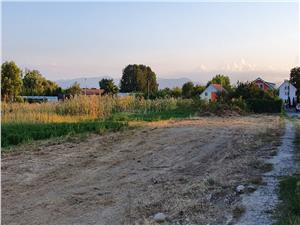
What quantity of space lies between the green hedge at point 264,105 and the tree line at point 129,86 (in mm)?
1732

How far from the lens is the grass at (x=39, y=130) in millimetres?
15945

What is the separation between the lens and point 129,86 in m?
106

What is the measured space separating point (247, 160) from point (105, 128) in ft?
31.0

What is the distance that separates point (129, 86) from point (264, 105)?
2278 inches

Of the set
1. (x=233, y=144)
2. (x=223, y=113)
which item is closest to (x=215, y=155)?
(x=233, y=144)

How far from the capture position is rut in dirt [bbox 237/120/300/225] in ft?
22.6

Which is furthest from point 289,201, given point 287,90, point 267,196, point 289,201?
point 287,90

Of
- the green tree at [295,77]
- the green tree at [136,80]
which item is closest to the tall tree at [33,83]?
the green tree at [136,80]

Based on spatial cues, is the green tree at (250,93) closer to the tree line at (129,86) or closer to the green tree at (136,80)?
the tree line at (129,86)

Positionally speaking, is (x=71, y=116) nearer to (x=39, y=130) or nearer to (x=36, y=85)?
(x=39, y=130)

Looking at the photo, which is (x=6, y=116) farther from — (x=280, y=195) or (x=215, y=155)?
(x=280, y=195)

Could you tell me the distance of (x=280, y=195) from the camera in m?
8.11

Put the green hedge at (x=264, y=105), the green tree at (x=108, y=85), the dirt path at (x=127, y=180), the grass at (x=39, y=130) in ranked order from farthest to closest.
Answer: the green tree at (x=108, y=85), the green hedge at (x=264, y=105), the grass at (x=39, y=130), the dirt path at (x=127, y=180)

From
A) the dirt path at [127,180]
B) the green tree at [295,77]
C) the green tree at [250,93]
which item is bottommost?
the dirt path at [127,180]
